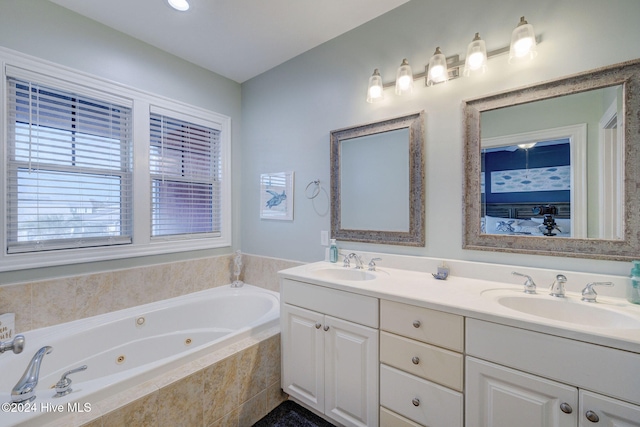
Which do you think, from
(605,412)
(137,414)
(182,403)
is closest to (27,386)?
(137,414)

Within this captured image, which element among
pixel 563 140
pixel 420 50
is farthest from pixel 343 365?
pixel 420 50

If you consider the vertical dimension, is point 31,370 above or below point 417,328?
below

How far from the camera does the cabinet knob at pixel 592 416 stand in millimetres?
866

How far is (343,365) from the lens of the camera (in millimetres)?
1472

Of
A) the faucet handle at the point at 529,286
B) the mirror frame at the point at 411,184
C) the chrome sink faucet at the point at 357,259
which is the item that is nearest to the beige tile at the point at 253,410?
the chrome sink faucet at the point at 357,259

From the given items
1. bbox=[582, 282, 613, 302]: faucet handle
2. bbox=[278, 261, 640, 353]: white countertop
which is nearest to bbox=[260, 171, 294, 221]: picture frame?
bbox=[278, 261, 640, 353]: white countertop

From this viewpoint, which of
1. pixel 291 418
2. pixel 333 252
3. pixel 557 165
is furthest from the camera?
pixel 333 252

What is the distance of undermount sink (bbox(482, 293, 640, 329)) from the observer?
106 centimetres

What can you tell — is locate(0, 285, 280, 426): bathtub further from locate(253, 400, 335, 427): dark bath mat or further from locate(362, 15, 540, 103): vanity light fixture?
locate(362, 15, 540, 103): vanity light fixture

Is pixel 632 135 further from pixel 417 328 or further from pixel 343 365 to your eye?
pixel 343 365

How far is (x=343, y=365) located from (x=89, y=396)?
1.17 m

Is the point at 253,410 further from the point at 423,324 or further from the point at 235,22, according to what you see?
the point at 235,22

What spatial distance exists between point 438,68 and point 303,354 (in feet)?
6.23

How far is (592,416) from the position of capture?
0.87m
